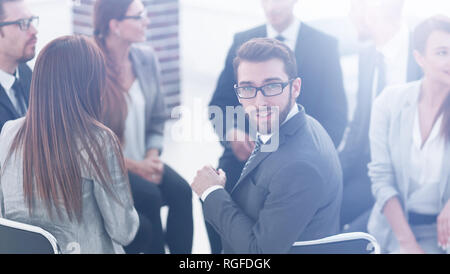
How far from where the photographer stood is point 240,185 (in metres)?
1.83

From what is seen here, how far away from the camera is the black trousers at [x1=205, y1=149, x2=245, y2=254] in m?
1.86

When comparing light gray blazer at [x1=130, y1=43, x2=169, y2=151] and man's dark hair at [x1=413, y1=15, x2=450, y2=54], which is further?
light gray blazer at [x1=130, y1=43, x2=169, y2=151]

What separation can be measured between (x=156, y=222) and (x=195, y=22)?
87cm

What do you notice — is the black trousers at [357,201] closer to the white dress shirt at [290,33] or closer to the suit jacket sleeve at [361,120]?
the suit jacket sleeve at [361,120]

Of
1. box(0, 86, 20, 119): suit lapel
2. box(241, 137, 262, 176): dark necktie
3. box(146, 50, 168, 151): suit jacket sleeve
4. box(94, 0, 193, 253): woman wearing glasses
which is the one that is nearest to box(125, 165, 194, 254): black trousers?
box(94, 0, 193, 253): woman wearing glasses

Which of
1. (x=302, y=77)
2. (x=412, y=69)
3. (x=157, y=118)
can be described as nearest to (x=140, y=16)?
(x=157, y=118)

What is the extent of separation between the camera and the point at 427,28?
1.96m

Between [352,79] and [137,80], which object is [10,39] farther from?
[352,79]

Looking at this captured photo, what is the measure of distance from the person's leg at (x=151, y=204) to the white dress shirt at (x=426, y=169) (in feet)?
3.46

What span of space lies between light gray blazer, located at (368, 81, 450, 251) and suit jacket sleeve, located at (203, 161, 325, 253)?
1.55 ft

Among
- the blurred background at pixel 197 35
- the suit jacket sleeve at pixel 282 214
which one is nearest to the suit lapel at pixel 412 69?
the blurred background at pixel 197 35

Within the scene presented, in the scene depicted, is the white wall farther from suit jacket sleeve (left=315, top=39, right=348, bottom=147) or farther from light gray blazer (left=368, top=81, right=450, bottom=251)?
light gray blazer (left=368, top=81, right=450, bottom=251)

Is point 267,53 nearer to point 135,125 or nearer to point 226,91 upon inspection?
point 226,91

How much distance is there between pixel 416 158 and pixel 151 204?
110 centimetres
